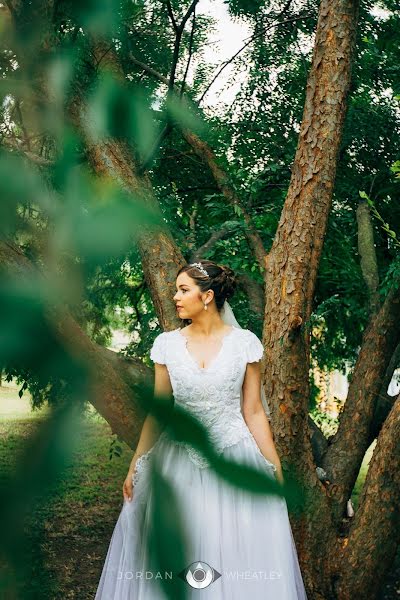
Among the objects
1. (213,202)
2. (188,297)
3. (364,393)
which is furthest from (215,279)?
(364,393)

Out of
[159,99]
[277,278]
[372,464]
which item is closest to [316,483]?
[372,464]

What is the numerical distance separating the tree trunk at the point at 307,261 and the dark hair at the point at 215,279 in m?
0.39

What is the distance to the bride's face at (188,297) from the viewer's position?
2500mm

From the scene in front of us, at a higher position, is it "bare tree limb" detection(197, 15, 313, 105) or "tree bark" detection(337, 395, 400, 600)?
"bare tree limb" detection(197, 15, 313, 105)

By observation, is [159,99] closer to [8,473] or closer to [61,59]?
[61,59]

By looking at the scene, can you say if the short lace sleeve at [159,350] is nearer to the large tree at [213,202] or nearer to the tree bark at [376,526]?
the large tree at [213,202]

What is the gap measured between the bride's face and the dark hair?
Result: 17 millimetres

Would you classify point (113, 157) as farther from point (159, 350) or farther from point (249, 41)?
point (249, 41)

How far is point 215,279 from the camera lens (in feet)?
8.71

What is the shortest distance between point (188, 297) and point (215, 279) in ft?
0.49

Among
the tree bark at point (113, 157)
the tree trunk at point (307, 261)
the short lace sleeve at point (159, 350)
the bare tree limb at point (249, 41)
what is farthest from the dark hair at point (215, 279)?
the bare tree limb at point (249, 41)

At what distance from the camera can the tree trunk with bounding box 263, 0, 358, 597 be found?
3.04 meters

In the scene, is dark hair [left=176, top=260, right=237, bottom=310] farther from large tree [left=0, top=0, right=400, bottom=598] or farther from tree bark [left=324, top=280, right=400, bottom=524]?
tree bark [left=324, top=280, right=400, bottom=524]

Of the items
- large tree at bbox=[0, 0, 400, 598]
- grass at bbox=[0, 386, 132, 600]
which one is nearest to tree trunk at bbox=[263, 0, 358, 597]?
large tree at bbox=[0, 0, 400, 598]
